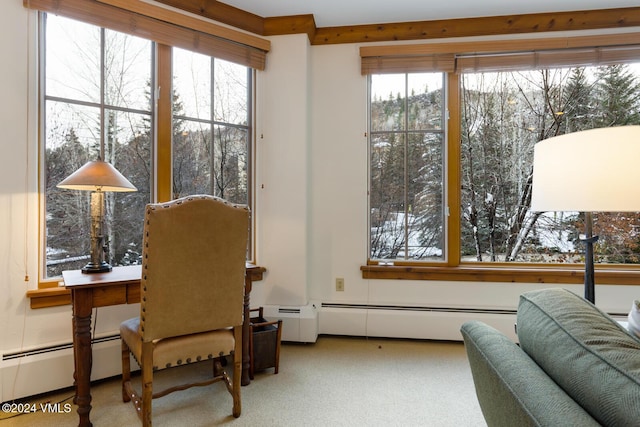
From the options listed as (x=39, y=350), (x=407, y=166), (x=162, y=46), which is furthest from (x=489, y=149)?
(x=39, y=350)

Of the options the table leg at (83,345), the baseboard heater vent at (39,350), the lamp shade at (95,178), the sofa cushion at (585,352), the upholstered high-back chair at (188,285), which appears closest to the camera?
the sofa cushion at (585,352)

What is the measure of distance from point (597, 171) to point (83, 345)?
223 centimetres

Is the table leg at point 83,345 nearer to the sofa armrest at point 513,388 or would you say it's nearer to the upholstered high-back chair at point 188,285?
the upholstered high-back chair at point 188,285

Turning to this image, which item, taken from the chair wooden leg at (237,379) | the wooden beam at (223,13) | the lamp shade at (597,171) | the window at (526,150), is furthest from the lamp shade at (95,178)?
the window at (526,150)

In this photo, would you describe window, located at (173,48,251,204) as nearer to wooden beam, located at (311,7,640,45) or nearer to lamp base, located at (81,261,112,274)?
lamp base, located at (81,261,112,274)

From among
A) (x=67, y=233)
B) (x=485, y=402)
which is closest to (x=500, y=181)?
(x=485, y=402)

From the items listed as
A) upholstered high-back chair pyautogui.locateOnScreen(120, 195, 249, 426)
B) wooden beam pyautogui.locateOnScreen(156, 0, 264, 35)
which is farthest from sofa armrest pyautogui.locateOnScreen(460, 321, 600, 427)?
wooden beam pyautogui.locateOnScreen(156, 0, 264, 35)

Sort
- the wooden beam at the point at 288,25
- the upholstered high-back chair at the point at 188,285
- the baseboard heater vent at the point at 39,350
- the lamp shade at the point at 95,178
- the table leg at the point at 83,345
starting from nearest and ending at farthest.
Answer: the upholstered high-back chair at the point at 188,285, the table leg at the point at 83,345, the lamp shade at the point at 95,178, the baseboard heater vent at the point at 39,350, the wooden beam at the point at 288,25

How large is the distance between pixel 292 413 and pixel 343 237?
1.41 meters

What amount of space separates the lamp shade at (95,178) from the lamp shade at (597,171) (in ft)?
6.59

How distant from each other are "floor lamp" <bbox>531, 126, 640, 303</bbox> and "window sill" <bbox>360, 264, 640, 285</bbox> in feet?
5.03

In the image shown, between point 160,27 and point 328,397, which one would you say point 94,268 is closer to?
point 328,397

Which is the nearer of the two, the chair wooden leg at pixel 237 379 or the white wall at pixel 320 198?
the chair wooden leg at pixel 237 379

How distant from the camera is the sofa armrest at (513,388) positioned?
0.61 m
